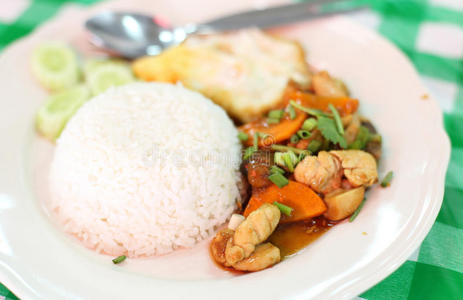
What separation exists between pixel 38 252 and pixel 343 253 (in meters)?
Answer: 1.61

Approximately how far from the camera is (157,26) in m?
3.84

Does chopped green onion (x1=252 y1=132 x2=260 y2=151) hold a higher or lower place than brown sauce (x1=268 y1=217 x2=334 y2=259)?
higher

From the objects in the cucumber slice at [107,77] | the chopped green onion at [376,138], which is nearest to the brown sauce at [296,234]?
the chopped green onion at [376,138]

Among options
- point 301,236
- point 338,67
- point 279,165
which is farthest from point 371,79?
point 301,236

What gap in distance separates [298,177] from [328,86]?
86cm

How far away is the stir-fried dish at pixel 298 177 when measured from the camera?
233 centimetres

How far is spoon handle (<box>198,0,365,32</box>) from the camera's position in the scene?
12.2 ft

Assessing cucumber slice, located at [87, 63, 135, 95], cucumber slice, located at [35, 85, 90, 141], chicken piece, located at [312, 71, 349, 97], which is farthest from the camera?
cucumber slice, located at [87, 63, 135, 95]

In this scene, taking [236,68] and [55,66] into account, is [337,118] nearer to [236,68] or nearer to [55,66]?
[236,68]

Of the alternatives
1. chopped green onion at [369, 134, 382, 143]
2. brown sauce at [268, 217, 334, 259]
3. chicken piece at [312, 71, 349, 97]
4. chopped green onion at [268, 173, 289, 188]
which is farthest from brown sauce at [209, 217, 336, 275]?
chicken piece at [312, 71, 349, 97]

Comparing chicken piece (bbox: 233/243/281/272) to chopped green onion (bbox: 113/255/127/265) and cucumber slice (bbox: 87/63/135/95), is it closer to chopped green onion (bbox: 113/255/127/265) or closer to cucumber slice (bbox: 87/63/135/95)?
chopped green onion (bbox: 113/255/127/265)

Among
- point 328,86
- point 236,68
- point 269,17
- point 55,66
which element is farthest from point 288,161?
point 55,66

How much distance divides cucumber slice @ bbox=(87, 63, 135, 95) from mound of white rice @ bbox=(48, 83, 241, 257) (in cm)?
45

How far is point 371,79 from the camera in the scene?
3250 millimetres
